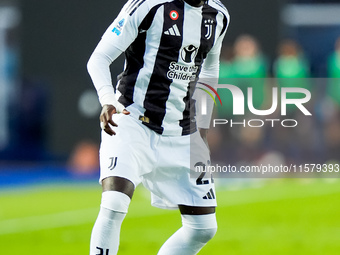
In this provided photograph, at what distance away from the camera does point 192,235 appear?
545cm

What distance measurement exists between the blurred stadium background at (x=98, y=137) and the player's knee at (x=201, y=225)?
224 centimetres

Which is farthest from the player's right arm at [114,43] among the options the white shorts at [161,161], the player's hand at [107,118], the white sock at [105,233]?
the white sock at [105,233]

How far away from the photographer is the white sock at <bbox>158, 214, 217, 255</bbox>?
5.40 metres

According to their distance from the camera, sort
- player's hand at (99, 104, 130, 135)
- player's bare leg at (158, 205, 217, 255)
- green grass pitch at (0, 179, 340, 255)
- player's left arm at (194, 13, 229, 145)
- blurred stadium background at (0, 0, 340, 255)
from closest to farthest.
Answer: player's hand at (99, 104, 130, 135), player's bare leg at (158, 205, 217, 255), player's left arm at (194, 13, 229, 145), green grass pitch at (0, 179, 340, 255), blurred stadium background at (0, 0, 340, 255)

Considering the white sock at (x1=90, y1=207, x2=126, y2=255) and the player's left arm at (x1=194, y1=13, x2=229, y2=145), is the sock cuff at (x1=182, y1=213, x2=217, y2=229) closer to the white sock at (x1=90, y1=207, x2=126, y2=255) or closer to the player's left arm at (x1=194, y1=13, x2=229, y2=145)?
the player's left arm at (x1=194, y1=13, x2=229, y2=145)

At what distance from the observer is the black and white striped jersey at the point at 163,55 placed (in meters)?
5.18

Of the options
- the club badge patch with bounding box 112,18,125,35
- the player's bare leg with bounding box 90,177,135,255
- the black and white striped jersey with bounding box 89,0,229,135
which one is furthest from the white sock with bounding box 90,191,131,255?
the club badge patch with bounding box 112,18,125,35

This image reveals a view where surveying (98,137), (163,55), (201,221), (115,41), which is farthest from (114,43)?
(98,137)

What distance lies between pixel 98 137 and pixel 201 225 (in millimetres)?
10669

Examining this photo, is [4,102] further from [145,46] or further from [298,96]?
[145,46]

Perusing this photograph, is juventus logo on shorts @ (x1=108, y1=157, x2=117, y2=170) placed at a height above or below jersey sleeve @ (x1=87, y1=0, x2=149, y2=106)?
below

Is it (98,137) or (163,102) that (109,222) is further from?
(98,137)

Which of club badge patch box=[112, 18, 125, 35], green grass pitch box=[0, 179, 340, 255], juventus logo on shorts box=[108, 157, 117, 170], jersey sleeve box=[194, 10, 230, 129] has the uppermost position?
club badge patch box=[112, 18, 125, 35]

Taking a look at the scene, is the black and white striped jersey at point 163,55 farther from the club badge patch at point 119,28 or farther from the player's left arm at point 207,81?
the player's left arm at point 207,81
